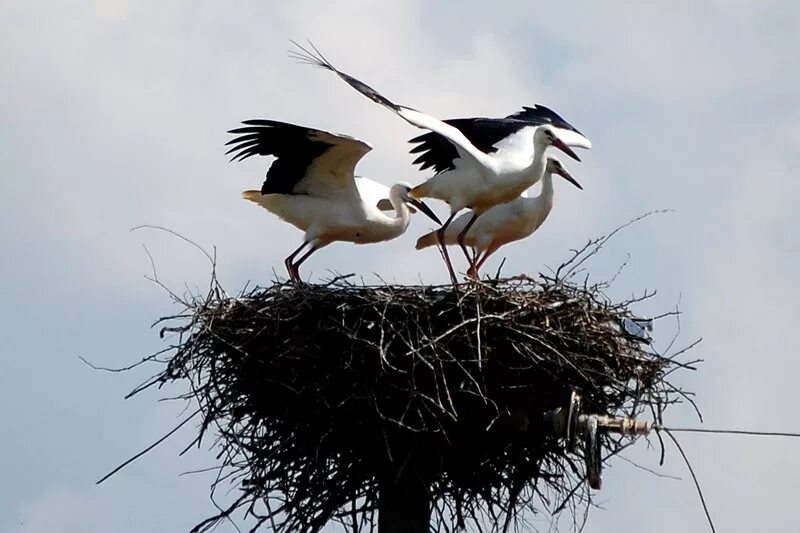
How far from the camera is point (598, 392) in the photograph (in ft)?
25.7

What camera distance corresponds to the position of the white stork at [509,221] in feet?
33.5

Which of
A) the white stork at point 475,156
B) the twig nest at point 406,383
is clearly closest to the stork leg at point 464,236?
the white stork at point 475,156

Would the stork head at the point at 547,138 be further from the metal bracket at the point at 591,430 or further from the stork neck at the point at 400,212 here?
the metal bracket at the point at 591,430

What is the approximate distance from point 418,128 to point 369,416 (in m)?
1.94

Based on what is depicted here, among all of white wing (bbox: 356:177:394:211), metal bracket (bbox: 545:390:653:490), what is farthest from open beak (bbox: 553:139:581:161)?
metal bracket (bbox: 545:390:653:490)

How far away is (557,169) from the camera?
10266 millimetres

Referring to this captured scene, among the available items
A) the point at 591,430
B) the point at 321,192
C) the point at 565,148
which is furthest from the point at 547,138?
the point at 591,430

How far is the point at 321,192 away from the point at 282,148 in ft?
1.28

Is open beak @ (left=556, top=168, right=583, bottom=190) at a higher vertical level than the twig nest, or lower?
higher

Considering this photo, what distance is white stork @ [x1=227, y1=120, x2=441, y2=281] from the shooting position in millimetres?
9242

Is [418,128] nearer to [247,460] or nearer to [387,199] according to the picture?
[387,199]

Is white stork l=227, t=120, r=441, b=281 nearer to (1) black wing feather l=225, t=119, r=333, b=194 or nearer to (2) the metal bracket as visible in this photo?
(1) black wing feather l=225, t=119, r=333, b=194

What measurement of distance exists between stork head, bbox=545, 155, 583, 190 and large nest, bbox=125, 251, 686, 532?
90.2 inches

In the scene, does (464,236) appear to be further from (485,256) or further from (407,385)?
(407,385)
